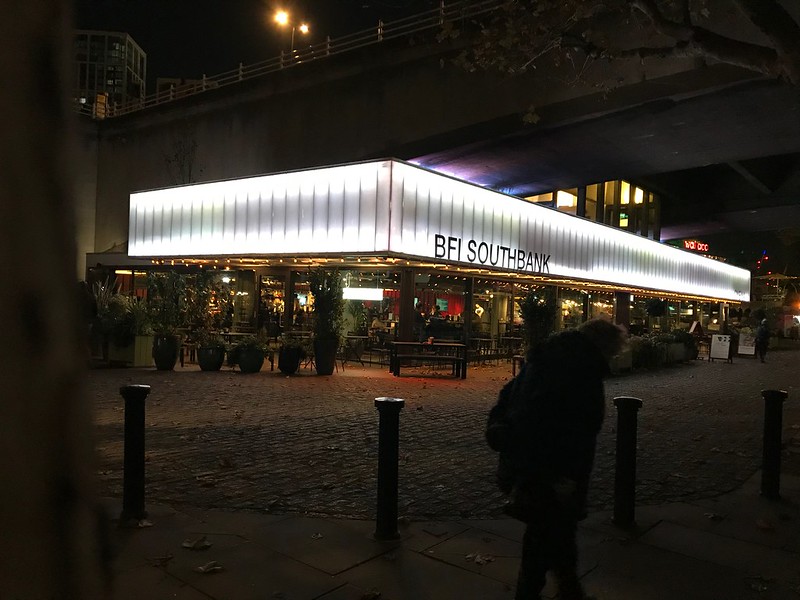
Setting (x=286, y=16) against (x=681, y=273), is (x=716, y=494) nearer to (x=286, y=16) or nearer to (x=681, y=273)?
(x=286, y=16)

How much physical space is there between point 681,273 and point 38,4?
3640cm

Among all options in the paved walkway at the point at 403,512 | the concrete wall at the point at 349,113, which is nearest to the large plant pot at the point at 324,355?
the paved walkway at the point at 403,512

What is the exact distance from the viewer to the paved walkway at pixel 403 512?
4137mm

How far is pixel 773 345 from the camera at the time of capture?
39.8m

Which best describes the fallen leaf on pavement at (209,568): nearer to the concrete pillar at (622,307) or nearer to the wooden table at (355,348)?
the wooden table at (355,348)

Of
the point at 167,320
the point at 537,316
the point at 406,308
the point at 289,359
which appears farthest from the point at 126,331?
the point at 537,316

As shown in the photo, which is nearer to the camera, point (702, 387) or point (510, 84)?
point (702, 387)

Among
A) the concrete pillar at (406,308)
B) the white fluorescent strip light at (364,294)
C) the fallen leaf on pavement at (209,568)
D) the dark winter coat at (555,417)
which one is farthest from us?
the white fluorescent strip light at (364,294)

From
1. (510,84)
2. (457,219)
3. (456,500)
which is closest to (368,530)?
(456,500)

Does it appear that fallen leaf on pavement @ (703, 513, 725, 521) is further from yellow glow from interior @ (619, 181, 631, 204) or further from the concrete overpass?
yellow glow from interior @ (619, 181, 631, 204)

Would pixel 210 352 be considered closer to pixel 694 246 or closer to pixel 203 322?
pixel 203 322

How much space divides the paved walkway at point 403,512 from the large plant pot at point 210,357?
4440 mm

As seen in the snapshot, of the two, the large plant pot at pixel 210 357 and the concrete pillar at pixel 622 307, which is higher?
the concrete pillar at pixel 622 307

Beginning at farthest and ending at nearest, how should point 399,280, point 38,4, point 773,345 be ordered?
1. point 773,345
2. point 399,280
3. point 38,4
